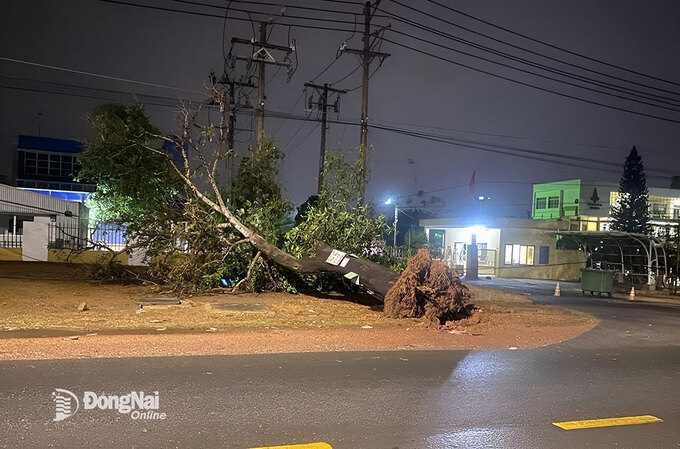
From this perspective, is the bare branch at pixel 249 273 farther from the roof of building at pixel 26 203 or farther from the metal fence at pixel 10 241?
the roof of building at pixel 26 203

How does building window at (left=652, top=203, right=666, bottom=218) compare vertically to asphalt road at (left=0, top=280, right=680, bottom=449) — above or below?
above

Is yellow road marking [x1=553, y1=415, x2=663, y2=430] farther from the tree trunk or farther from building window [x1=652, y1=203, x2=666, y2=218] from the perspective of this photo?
building window [x1=652, y1=203, x2=666, y2=218]

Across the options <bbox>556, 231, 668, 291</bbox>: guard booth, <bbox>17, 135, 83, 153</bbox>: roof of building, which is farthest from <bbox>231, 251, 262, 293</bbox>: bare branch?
<bbox>17, 135, 83, 153</bbox>: roof of building

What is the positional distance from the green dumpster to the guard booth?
301cm

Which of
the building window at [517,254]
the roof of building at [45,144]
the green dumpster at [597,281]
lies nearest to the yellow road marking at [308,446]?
the green dumpster at [597,281]

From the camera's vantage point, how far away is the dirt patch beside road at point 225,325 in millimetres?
7355

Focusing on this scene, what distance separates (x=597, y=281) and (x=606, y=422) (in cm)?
1850

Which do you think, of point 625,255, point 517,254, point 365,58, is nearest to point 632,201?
point 517,254

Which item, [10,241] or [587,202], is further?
[587,202]

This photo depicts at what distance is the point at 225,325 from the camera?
369 inches

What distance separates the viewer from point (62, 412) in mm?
4543

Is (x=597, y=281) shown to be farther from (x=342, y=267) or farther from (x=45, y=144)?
(x=45, y=144)

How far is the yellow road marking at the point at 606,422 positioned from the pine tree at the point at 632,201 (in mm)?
44196

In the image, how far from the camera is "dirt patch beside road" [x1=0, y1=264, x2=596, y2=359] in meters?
7.36
